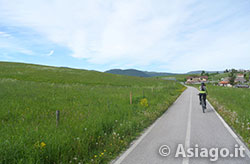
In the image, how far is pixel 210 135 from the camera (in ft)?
19.4

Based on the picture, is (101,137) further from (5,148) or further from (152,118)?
(152,118)

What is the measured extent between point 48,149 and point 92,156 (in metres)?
1.15

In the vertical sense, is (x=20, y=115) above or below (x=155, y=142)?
above

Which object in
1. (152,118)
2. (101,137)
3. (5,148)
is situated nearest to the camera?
(5,148)

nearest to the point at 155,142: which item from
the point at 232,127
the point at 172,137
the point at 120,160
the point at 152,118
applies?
the point at 172,137

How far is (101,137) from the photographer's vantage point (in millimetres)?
5184

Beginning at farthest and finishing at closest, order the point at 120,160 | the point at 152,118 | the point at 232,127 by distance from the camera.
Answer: the point at 152,118 → the point at 232,127 → the point at 120,160

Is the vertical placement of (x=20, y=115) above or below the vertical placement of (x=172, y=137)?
above

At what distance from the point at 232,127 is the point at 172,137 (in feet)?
10.7

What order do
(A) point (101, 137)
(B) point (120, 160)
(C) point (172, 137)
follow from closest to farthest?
(B) point (120, 160) → (A) point (101, 137) → (C) point (172, 137)

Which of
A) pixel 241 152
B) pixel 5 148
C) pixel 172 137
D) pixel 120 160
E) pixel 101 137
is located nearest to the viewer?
pixel 5 148

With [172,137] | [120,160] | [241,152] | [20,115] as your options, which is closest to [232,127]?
[241,152]

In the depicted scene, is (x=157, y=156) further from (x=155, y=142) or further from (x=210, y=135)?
(x=210, y=135)

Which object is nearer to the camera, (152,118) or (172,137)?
(172,137)
